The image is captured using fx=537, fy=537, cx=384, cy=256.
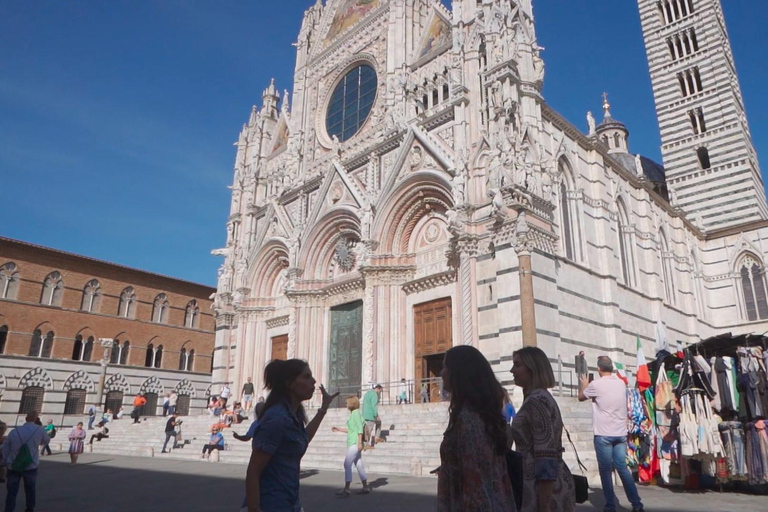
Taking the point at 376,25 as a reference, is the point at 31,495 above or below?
below

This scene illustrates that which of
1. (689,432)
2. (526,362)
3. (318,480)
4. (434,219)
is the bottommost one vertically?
(318,480)

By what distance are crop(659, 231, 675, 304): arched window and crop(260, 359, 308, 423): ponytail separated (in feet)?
83.7

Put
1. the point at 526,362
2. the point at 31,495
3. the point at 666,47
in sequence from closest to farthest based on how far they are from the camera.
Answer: the point at 526,362 → the point at 31,495 → the point at 666,47

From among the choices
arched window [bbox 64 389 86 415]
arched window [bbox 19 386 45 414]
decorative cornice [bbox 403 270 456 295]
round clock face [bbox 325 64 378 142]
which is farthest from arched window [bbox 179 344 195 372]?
decorative cornice [bbox 403 270 456 295]

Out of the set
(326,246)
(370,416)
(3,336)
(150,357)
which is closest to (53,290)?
(3,336)

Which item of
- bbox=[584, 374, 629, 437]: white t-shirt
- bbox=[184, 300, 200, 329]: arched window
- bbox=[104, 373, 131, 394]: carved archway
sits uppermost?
Answer: bbox=[184, 300, 200, 329]: arched window

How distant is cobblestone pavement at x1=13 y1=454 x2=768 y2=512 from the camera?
7086 millimetres

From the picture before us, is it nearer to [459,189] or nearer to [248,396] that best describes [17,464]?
[459,189]

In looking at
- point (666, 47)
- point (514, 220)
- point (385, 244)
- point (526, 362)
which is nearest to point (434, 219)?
point (385, 244)

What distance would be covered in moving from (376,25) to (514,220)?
14193 millimetres

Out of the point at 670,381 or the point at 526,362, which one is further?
the point at 670,381

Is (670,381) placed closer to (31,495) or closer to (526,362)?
(526,362)

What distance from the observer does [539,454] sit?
3.30 m

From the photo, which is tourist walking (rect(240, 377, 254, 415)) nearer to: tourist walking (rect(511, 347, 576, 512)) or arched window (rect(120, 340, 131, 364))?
arched window (rect(120, 340, 131, 364))
